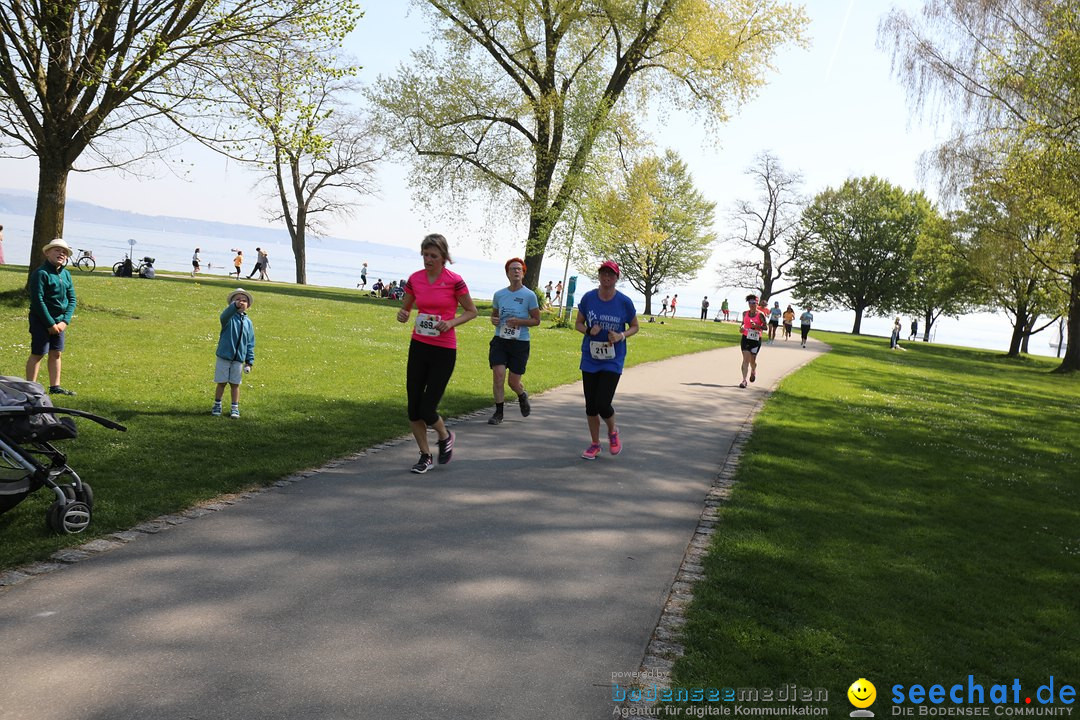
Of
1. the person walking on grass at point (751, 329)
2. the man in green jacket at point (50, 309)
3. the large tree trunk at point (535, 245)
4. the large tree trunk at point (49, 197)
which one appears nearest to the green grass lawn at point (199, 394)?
the man in green jacket at point (50, 309)

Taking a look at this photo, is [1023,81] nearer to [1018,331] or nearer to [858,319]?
[1018,331]

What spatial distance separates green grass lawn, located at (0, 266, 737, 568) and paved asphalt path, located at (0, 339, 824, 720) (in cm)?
62

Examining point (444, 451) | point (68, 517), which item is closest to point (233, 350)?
point (444, 451)

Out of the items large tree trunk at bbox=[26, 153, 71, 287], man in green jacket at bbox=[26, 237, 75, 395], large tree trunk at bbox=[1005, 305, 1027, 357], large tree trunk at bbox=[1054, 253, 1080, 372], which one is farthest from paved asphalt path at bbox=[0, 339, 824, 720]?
large tree trunk at bbox=[1005, 305, 1027, 357]

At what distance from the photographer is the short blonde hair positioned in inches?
282

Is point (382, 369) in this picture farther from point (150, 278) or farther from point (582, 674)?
point (150, 278)

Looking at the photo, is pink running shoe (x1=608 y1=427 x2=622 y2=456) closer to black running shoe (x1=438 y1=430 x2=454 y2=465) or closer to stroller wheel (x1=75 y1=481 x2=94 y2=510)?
black running shoe (x1=438 y1=430 x2=454 y2=465)

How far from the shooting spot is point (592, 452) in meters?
8.66

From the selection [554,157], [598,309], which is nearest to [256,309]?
[554,157]

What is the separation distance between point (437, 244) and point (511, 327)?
10.4ft

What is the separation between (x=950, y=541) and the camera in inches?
268

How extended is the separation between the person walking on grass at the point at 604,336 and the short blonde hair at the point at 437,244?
172 cm

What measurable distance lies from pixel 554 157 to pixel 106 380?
2346 cm

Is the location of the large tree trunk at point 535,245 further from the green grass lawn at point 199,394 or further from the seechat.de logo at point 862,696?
the seechat.de logo at point 862,696
